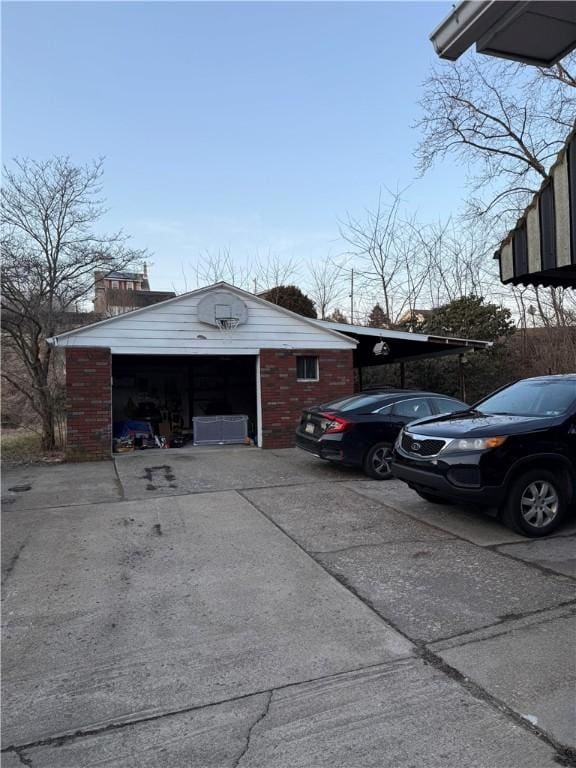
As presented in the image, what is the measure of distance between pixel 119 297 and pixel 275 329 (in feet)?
95.0

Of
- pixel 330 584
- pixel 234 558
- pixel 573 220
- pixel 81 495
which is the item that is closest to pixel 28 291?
pixel 81 495

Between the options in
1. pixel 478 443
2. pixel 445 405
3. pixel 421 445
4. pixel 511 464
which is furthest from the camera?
pixel 445 405

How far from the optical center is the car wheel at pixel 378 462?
869cm

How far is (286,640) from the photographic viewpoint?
347 cm

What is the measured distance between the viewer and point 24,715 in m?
2.76

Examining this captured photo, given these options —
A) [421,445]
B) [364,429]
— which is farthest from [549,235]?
[364,429]

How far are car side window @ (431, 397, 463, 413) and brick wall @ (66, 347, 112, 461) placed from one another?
6.92 m

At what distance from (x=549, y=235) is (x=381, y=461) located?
5.41 m

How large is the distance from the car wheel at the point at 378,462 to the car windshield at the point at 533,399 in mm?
2075

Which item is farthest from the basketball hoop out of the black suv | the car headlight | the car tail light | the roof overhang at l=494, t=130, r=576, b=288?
the roof overhang at l=494, t=130, r=576, b=288

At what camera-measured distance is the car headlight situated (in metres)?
5.54

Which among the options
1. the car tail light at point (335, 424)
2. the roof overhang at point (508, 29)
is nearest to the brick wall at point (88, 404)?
the car tail light at point (335, 424)

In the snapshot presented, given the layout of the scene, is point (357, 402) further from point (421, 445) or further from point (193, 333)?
point (193, 333)

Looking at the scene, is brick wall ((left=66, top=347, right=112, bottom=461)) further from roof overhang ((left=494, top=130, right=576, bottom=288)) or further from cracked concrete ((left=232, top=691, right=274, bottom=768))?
cracked concrete ((left=232, top=691, right=274, bottom=768))
